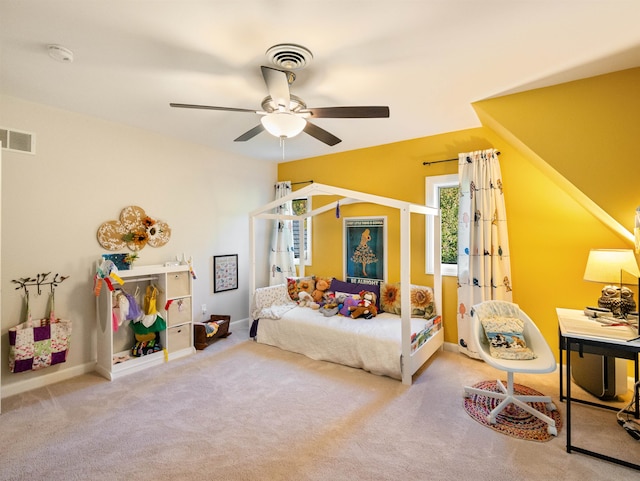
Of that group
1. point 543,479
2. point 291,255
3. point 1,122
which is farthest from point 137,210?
point 543,479

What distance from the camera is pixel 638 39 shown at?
1.98 metres

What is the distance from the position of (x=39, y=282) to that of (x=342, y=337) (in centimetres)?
299

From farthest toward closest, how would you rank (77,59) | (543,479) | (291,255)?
(291,255), (77,59), (543,479)

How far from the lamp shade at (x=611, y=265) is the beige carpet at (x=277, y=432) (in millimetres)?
1051

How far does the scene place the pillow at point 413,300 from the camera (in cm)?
373

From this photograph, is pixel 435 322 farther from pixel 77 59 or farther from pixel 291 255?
pixel 77 59

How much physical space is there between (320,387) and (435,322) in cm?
157

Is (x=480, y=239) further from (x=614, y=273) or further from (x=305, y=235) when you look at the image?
(x=305, y=235)

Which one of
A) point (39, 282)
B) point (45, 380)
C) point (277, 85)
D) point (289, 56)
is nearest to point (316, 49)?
point (289, 56)

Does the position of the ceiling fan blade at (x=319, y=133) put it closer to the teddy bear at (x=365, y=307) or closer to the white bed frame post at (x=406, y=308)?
the white bed frame post at (x=406, y=308)

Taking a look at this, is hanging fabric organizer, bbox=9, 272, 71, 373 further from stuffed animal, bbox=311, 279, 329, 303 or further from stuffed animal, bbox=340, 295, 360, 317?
stuffed animal, bbox=340, 295, 360, 317

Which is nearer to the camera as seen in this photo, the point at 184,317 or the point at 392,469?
the point at 392,469

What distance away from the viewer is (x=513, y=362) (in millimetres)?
2400

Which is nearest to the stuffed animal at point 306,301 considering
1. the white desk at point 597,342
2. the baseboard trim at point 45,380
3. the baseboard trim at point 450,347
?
the baseboard trim at point 450,347
